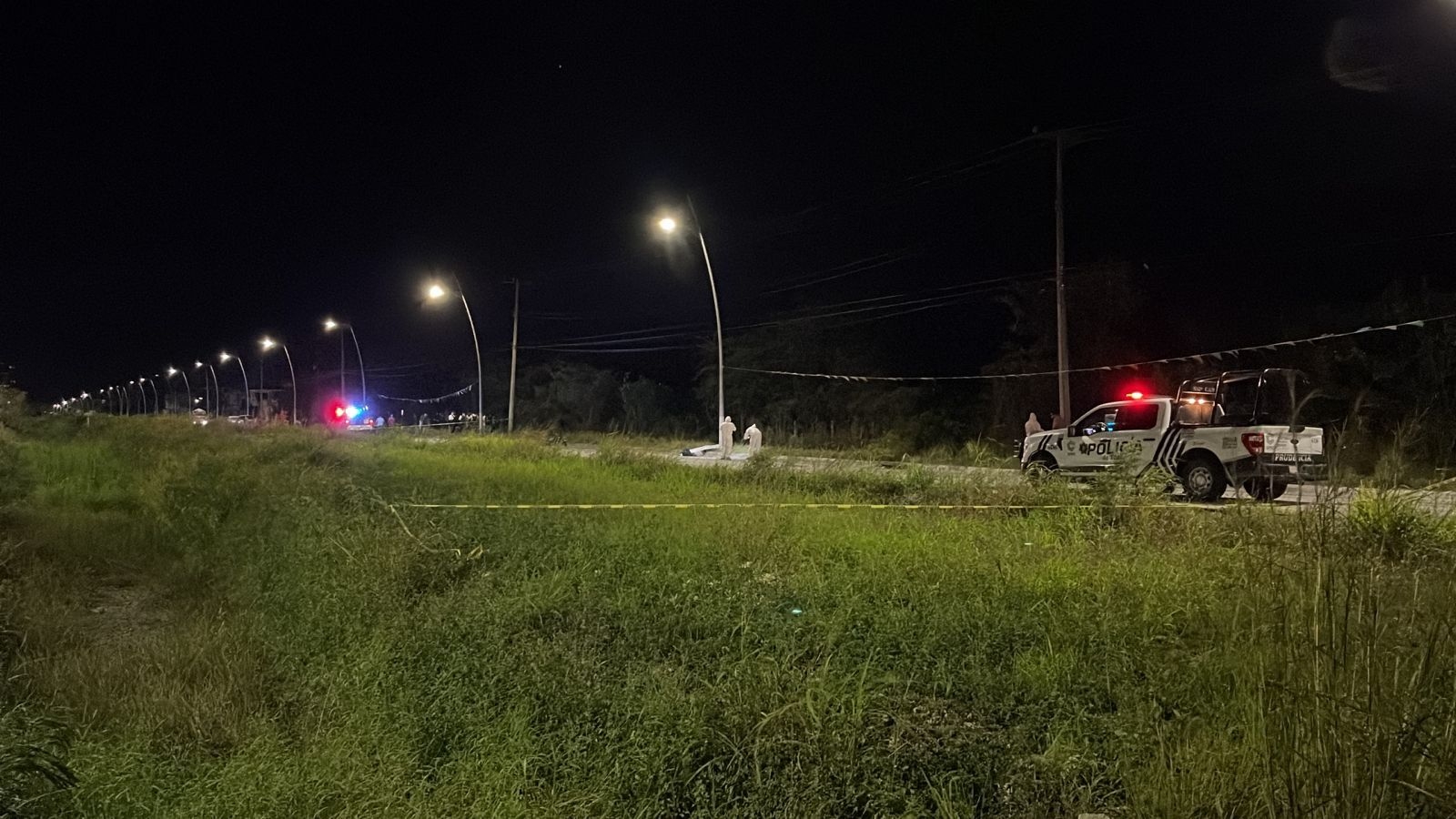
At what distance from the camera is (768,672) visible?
4.37 meters

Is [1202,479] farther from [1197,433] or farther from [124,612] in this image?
[124,612]

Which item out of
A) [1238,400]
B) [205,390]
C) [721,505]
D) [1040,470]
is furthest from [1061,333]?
[205,390]

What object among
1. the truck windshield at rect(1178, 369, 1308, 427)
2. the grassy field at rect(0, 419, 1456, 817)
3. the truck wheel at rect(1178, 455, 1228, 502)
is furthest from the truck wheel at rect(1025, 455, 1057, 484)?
the truck windshield at rect(1178, 369, 1308, 427)

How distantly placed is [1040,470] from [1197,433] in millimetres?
3013

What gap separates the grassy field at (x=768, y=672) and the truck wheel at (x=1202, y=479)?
15.9 ft

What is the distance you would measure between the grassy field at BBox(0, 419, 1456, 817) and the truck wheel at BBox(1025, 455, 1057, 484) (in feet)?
7.86

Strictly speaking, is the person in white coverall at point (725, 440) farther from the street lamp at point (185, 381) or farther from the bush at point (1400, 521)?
the street lamp at point (185, 381)

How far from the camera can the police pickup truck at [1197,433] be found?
475 inches

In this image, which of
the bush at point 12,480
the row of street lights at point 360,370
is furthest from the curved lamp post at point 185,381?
the bush at point 12,480

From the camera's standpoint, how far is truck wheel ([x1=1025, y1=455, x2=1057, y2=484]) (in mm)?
11500

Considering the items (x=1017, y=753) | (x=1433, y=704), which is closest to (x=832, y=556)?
(x=1017, y=753)

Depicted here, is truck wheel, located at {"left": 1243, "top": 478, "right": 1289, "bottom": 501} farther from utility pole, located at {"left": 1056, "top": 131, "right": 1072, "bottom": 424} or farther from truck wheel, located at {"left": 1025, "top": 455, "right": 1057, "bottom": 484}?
utility pole, located at {"left": 1056, "top": 131, "right": 1072, "bottom": 424}

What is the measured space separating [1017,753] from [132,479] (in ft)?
65.8

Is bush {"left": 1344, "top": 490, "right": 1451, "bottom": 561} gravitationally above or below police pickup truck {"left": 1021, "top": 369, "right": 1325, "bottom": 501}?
below
